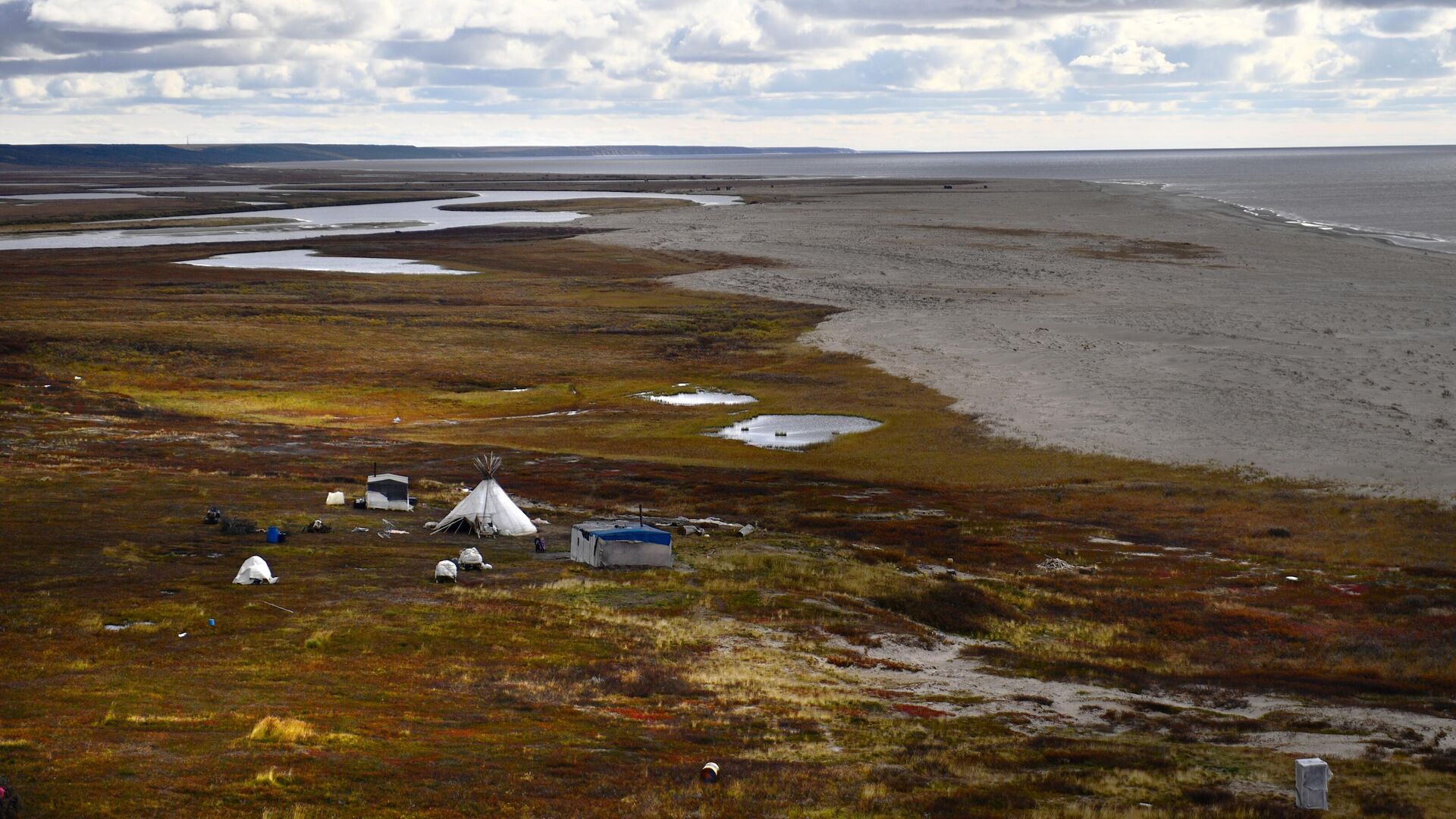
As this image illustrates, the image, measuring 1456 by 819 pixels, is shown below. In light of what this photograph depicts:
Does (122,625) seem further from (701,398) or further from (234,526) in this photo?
(701,398)

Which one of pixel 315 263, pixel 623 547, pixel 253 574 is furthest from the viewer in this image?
pixel 315 263

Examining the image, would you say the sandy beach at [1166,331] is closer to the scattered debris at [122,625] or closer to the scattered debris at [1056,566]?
the scattered debris at [1056,566]

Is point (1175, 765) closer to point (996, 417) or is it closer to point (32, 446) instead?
point (996, 417)

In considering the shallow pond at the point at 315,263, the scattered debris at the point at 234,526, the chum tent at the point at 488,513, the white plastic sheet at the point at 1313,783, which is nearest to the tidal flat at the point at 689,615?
the white plastic sheet at the point at 1313,783

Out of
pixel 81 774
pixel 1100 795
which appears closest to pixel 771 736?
pixel 1100 795

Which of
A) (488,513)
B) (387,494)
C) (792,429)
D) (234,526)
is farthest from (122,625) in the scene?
(792,429)

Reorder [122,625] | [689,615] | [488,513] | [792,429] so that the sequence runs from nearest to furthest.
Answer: [122,625], [689,615], [488,513], [792,429]

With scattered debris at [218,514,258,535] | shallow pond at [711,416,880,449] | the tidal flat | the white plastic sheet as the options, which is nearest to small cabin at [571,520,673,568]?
the tidal flat
